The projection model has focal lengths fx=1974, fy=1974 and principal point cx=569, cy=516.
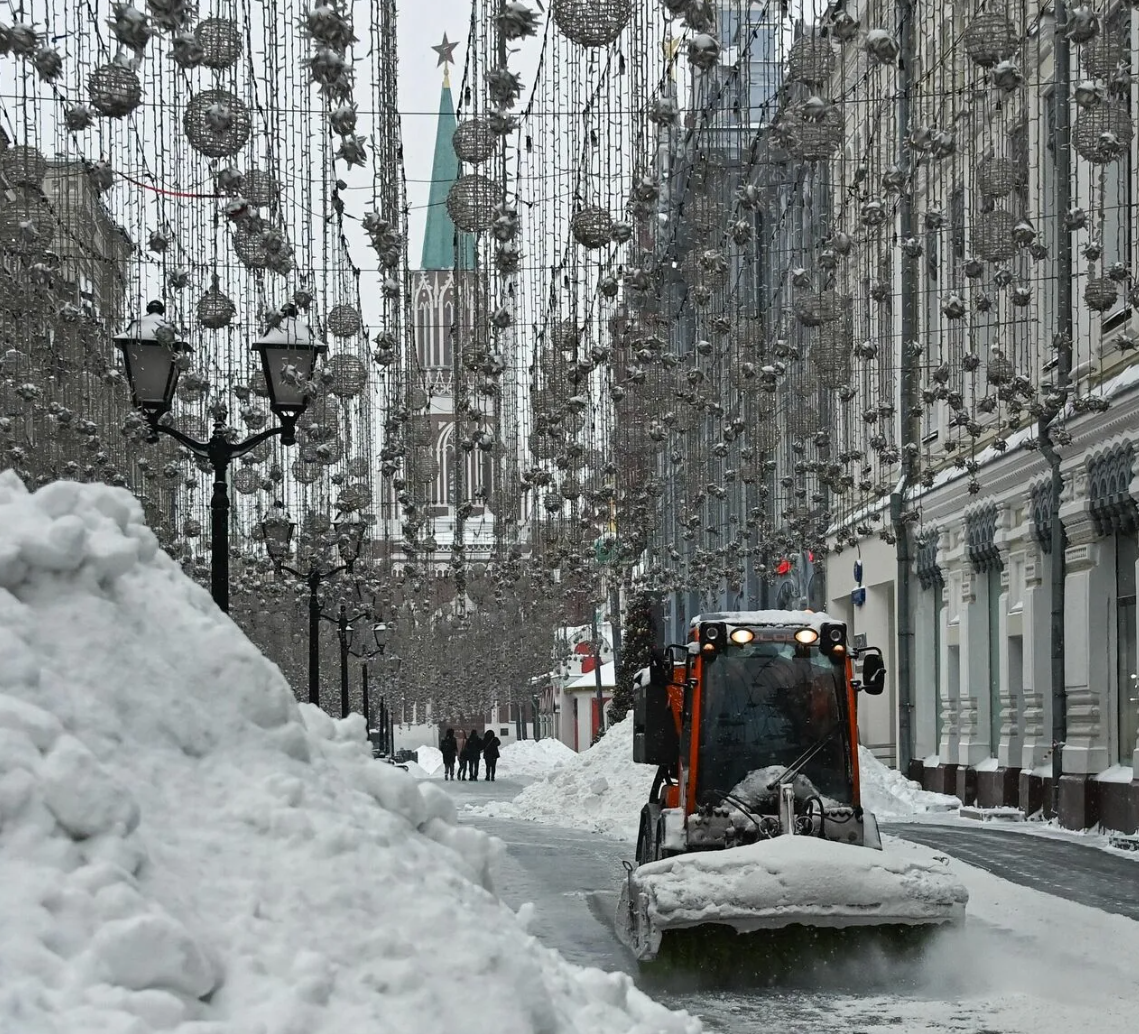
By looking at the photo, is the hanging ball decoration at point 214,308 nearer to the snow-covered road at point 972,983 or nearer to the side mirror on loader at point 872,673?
the snow-covered road at point 972,983

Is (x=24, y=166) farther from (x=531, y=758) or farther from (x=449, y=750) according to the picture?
(x=531, y=758)

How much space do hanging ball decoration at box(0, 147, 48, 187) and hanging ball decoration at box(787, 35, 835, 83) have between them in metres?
4.82

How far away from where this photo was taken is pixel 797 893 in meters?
11.4

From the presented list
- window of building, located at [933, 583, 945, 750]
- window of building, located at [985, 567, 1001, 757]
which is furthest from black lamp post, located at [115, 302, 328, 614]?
window of building, located at [933, 583, 945, 750]

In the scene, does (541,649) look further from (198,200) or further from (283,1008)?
(283,1008)

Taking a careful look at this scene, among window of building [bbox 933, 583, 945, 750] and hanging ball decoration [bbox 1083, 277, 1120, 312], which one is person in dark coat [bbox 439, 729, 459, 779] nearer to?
window of building [bbox 933, 583, 945, 750]

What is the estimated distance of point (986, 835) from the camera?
25.5 metres

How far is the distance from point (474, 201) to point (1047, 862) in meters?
12.2

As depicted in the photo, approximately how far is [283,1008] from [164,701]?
53.3 inches

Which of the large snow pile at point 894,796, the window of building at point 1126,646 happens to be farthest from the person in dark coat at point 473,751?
the window of building at point 1126,646

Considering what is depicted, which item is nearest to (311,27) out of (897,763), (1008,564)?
(1008,564)

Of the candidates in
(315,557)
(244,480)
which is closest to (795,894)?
(244,480)

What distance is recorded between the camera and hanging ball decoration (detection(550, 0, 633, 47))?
28.7 ft

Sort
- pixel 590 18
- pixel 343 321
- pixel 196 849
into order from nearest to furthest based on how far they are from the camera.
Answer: pixel 196 849 < pixel 590 18 < pixel 343 321
